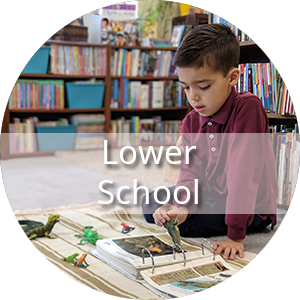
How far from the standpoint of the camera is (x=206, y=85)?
30.2 inches

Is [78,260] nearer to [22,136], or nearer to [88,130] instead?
[22,136]

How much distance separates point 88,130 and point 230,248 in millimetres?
1742

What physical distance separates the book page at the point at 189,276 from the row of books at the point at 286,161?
0.27m

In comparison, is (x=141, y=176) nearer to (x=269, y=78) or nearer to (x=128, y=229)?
(x=128, y=229)

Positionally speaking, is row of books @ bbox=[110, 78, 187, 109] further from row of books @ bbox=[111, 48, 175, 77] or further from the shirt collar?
the shirt collar

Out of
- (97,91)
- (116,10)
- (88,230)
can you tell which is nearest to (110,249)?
(88,230)

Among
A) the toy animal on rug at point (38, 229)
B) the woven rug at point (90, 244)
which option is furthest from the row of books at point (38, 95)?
the toy animal on rug at point (38, 229)

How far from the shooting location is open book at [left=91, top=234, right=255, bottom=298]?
75 cm

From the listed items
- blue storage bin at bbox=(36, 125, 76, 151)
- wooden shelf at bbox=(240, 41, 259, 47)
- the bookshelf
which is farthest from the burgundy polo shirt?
blue storage bin at bbox=(36, 125, 76, 151)

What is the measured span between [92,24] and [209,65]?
1808 mm

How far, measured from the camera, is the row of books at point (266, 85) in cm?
91

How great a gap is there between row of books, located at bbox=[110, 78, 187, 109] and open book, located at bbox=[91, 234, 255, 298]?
1.75 meters

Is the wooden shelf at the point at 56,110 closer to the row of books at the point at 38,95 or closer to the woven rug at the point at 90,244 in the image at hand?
the row of books at the point at 38,95

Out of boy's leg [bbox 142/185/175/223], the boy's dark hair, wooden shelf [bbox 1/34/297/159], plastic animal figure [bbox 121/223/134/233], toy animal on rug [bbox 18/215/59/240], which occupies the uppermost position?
the boy's dark hair
